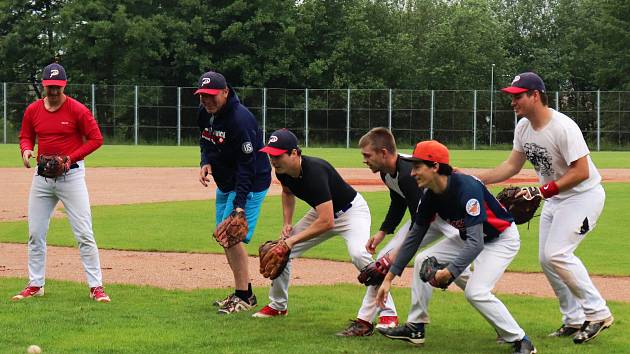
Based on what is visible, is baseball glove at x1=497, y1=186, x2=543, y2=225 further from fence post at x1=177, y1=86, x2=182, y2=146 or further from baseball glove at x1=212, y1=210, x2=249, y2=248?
fence post at x1=177, y1=86, x2=182, y2=146

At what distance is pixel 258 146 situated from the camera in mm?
8023

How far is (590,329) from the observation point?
6.74 m

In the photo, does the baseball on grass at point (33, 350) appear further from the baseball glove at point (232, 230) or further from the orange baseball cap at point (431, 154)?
the orange baseball cap at point (431, 154)

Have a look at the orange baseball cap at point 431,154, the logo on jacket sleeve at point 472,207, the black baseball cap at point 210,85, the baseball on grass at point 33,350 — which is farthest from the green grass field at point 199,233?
the baseball on grass at point 33,350

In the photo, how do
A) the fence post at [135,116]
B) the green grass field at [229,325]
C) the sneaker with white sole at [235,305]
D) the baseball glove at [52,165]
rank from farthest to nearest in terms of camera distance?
the fence post at [135,116], the baseball glove at [52,165], the sneaker with white sole at [235,305], the green grass field at [229,325]

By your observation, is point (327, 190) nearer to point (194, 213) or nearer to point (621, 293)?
point (621, 293)

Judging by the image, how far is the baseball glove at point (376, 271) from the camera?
6742 millimetres

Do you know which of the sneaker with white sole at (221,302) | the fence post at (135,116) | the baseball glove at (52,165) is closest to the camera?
the sneaker with white sole at (221,302)

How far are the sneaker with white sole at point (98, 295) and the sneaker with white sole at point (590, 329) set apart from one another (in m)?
3.90

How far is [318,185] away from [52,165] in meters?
Result: 2.45

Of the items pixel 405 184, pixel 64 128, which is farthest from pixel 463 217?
pixel 64 128

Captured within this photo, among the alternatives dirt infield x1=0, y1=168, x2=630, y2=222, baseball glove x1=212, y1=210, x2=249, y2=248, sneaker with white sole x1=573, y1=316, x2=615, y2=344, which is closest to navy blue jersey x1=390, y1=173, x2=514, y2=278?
sneaker with white sole x1=573, y1=316, x2=615, y2=344

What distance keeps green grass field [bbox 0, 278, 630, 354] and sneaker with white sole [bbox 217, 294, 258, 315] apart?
3.8 inches

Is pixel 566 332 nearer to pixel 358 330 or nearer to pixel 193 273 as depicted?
pixel 358 330
